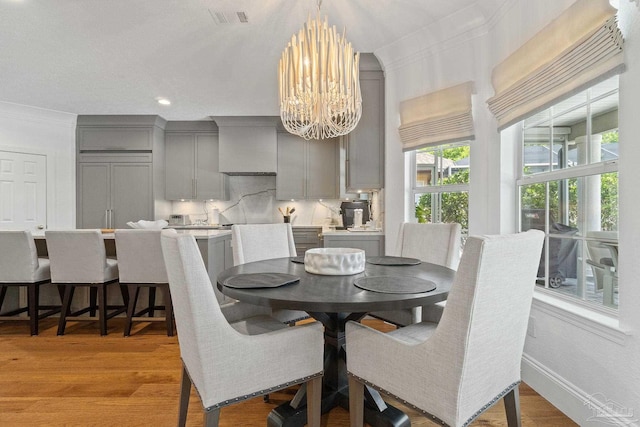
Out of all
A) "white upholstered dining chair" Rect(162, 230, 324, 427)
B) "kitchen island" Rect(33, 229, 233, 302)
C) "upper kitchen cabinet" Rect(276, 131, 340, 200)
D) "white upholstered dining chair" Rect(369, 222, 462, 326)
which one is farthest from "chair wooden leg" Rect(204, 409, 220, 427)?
"upper kitchen cabinet" Rect(276, 131, 340, 200)

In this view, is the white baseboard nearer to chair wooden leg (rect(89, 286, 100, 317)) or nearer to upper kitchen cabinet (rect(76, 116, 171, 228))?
chair wooden leg (rect(89, 286, 100, 317))

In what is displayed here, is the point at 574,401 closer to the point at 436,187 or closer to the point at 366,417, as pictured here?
the point at 366,417

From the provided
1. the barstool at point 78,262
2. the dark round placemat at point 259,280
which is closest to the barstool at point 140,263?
the barstool at point 78,262

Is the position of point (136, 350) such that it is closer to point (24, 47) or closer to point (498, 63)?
point (24, 47)

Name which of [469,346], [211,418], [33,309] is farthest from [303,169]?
[469,346]

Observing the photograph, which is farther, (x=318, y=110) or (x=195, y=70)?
(x=195, y=70)

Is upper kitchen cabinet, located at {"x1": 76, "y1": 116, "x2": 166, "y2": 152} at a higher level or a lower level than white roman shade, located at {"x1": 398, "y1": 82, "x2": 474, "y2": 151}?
higher

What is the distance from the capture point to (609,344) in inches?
56.5

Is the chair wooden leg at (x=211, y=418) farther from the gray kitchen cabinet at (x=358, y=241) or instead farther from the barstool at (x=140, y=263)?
the gray kitchen cabinet at (x=358, y=241)

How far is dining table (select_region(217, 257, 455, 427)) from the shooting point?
1.16 meters

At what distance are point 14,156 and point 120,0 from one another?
3.66 meters

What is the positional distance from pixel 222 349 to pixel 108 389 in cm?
133

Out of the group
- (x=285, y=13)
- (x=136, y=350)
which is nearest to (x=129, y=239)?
(x=136, y=350)

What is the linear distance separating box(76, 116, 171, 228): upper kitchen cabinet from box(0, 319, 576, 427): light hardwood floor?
247 cm
